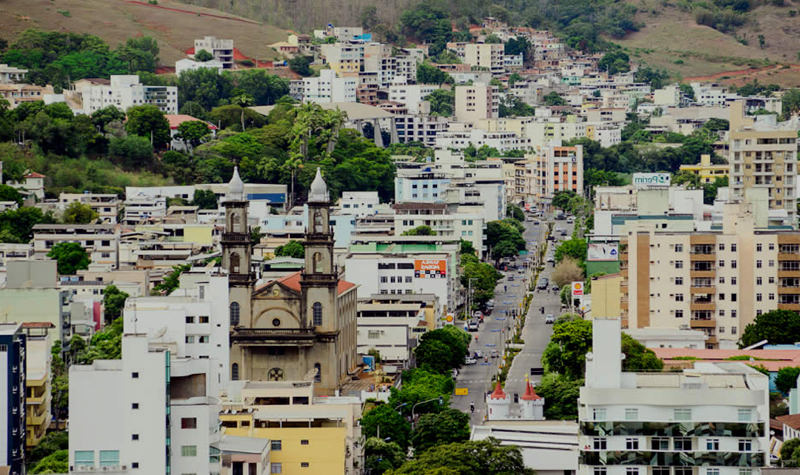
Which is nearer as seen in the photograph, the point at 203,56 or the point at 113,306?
the point at 113,306

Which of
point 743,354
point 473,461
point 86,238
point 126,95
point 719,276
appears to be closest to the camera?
point 473,461

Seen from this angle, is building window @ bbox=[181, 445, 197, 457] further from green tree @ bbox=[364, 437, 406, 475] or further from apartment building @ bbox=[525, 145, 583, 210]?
apartment building @ bbox=[525, 145, 583, 210]

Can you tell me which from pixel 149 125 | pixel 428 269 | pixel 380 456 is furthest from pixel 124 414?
pixel 149 125

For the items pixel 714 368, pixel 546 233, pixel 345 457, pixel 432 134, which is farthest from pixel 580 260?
pixel 432 134

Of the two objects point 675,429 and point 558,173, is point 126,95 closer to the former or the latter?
point 558,173

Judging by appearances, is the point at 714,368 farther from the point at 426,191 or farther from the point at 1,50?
the point at 1,50

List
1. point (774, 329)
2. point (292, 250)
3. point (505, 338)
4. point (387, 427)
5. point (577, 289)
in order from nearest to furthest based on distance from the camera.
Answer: point (387, 427), point (774, 329), point (505, 338), point (577, 289), point (292, 250)

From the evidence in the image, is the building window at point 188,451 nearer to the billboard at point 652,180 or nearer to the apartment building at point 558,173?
the billboard at point 652,180
